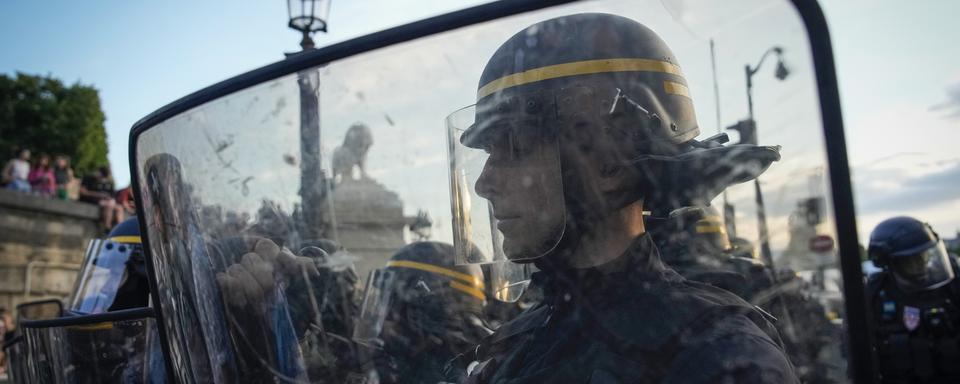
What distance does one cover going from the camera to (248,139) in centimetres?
95

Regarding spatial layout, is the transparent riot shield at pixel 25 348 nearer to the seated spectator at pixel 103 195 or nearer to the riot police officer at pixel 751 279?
the riot police officer at pixel 751 279

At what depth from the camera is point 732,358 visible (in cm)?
78

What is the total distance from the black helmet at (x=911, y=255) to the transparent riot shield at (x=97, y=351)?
5303 mm

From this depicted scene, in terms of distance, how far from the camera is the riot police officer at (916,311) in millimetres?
5879

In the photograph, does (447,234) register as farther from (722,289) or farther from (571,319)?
(722,289)

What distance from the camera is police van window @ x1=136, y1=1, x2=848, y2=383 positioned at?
0.74 metres

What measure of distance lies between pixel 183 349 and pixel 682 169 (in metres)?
0.76

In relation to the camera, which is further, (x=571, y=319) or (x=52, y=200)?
(x=52, y=200)

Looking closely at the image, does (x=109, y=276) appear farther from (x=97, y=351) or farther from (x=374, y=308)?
(x=374, y=308)

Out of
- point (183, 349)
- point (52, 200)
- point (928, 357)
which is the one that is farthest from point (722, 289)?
point (52, 200)

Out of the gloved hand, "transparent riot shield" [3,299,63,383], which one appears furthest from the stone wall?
the gloved hand

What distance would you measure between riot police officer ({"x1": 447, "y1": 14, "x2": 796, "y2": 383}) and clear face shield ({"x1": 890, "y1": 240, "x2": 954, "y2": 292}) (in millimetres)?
6033

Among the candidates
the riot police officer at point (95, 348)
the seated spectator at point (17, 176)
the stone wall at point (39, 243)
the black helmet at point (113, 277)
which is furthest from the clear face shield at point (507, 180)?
the seated spectator at point (17, 176)

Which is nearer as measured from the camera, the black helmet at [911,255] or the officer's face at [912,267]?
the black helmet at [911,255]
